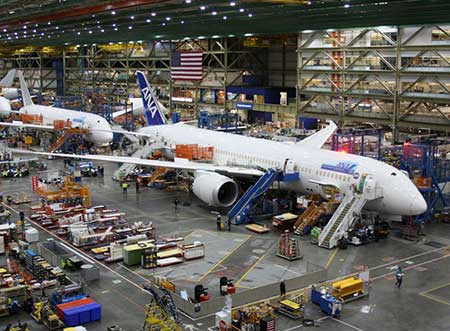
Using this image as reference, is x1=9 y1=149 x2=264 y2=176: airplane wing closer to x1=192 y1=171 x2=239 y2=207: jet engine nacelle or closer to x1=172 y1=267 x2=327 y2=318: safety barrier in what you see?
x1=192 y1=171 x2=239 y2=207: jet engine nacelle

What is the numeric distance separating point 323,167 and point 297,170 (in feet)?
7.10

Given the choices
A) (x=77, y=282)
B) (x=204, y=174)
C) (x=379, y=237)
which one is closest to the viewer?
(x=77, y=282)

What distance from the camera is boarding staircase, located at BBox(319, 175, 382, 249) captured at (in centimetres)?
3384

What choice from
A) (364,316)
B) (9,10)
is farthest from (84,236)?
(9,10)

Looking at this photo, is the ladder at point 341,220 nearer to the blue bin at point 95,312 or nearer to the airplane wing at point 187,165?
the airplane wing at point 187,165

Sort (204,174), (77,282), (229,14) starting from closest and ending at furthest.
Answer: (77,282)
(204,174)
(229,14)

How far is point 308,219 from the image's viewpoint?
36406mm

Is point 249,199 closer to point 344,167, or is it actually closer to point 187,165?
point 344,167

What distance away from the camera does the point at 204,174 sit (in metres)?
41.5

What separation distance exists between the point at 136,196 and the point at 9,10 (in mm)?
18210

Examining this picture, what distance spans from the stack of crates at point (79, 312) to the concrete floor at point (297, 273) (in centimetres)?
36

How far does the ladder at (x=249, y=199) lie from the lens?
38438 mm

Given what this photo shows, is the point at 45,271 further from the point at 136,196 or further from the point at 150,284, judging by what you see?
the point at 136,196

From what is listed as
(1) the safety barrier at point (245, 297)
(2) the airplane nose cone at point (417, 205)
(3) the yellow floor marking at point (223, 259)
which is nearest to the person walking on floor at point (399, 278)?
(1) the safety barrier at point (245, 297)
